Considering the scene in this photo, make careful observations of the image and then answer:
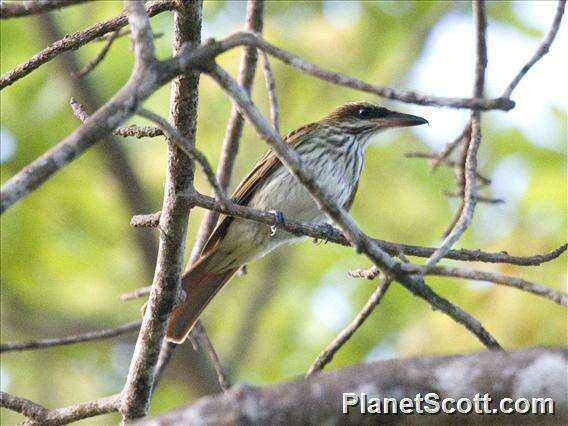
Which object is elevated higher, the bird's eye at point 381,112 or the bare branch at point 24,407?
the bird's eye at point 381,112

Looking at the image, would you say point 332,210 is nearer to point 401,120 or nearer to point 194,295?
point 194,295

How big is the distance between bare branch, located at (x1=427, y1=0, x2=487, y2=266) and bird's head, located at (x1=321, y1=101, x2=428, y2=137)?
6.82 ft

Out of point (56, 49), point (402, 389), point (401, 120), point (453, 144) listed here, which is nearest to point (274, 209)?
point (401, 120)

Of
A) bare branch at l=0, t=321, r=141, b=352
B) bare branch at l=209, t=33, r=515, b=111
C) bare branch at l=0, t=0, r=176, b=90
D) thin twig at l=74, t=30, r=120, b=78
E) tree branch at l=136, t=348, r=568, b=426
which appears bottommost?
tree branch at l=136, t=348, r=568, b=426

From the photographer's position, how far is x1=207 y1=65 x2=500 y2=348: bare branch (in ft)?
7.32

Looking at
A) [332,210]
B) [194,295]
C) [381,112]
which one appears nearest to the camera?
[332,210]

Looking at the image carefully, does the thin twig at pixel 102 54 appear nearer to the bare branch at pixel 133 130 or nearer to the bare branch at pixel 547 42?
the bare branch at pixel 133 130

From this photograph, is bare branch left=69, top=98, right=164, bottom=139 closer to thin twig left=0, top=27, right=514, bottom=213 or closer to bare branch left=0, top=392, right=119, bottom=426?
thin twig left=0, top=27, right=514, bottom=213

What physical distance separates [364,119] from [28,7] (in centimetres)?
347

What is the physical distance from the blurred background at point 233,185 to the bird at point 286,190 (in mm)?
1385

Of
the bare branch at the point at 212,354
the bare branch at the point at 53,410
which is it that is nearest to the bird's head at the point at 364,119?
the bare branch at the point at 212,354

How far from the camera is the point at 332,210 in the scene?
2361 millimetres

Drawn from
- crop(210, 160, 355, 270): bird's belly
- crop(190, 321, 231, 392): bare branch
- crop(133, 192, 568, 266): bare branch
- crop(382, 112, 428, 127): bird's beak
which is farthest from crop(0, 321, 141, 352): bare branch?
crop(382, 112, 428, 127): bird's beak

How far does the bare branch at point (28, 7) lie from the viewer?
217 cm
